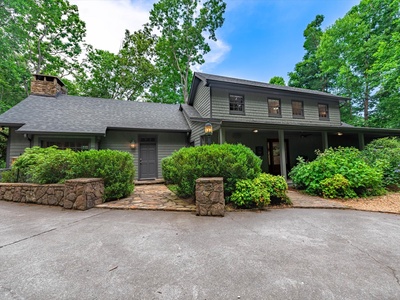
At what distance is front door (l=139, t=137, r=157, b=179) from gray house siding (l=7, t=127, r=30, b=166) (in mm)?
4804

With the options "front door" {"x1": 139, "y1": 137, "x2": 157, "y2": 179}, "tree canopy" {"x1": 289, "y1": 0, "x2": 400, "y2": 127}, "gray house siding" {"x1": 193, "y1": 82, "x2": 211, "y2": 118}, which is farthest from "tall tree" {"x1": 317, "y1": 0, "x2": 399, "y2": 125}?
"front door" {"x1": 139, "y1": 137, "x2": 157, "y2": 179}

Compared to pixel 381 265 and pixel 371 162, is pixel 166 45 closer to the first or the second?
pixel 371 162

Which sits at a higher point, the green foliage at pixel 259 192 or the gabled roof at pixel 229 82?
the gabled roof at pixel 229 82

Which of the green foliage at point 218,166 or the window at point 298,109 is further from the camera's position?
the window at point 298,109

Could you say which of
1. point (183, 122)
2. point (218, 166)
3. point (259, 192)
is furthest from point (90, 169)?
point (183, 122)

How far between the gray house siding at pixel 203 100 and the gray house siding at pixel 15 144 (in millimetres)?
8329

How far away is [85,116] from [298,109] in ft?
39.9

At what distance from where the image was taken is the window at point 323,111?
11.2 meters

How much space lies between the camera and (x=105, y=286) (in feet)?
5.36

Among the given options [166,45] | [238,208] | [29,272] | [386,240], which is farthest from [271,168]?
[166,45]

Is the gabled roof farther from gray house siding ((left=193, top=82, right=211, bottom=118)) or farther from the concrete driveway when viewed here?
the concrete driveway

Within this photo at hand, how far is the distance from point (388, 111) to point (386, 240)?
17.1m

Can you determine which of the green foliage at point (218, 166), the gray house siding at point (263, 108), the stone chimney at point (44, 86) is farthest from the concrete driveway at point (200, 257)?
the stone chimney at point (44, 86)

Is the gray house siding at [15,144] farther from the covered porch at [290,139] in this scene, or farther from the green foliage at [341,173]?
the green foliage at [341,173]
